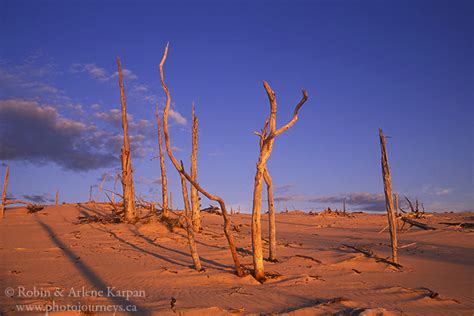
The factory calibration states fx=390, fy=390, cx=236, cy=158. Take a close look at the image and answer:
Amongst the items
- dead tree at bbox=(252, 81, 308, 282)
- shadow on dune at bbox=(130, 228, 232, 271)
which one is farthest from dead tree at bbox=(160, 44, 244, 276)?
shadow on dune at bbox=(130, 228, 232, 271)

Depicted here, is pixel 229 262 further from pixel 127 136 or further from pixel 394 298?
pixel 127 136

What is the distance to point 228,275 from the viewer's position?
24.8 ft

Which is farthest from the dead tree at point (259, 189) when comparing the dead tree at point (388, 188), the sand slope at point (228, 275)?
the dead tree at point (388, 188)

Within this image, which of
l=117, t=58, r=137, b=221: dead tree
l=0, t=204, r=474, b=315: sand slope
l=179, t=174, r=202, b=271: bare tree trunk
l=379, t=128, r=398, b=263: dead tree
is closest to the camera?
l=0, t=204, r=474, b=315: sand slope

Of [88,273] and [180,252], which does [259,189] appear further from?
[180,252]

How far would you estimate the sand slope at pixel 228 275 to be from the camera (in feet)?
18.3

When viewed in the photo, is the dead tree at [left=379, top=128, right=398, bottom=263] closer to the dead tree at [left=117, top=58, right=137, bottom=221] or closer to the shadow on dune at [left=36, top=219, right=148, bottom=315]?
the shadow on dune at [left=36, top=219, right=148, bottom=315]

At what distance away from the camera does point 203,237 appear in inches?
585

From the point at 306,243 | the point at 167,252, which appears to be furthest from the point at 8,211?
the point at 306,243

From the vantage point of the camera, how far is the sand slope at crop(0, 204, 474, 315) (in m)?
5.59

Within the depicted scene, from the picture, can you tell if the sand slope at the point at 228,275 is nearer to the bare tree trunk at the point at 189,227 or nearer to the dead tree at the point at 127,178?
the bare tree trunk at the point at 189,227

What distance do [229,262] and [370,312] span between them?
208 inches

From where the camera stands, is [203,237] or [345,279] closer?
[345,279]

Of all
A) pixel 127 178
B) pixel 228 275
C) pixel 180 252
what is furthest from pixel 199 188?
pixel 127 178
